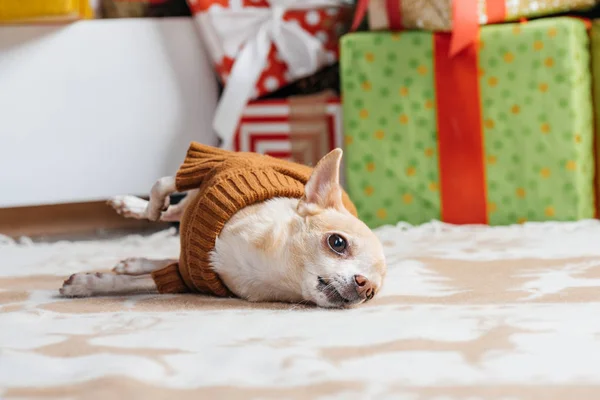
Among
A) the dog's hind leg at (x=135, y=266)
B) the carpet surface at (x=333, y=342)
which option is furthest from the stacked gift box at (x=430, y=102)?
the dog's hind leg at (x=135, y=266)

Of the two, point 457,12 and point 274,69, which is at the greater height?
point 457,12

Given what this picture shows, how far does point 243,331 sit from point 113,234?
1580 millimetres

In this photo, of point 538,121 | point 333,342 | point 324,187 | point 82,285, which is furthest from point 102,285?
point 538,121

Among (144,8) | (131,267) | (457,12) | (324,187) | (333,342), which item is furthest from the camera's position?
(144,8)

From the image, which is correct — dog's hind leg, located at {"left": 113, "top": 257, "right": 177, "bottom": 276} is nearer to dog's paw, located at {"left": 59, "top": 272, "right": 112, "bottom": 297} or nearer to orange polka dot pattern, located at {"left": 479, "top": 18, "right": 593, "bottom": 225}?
dog's paw, located at {"left": 59, "top": 272, "right": 112, "bottom": 297}

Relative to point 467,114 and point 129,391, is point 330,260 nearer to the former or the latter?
point 129,391

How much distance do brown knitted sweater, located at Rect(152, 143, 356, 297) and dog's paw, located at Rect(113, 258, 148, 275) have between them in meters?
0.20

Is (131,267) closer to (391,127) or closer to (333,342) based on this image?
(333,342)

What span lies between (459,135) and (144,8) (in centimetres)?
105

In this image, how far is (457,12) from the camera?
7.22 ft

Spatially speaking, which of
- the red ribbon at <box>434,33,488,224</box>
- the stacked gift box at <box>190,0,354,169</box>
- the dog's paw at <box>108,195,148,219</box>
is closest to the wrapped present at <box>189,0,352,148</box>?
the stacked gift box at <box>190,0,354,169</box>

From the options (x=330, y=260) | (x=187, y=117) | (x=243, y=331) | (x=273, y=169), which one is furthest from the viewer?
(x=187, y=117)

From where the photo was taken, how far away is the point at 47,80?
2346mm

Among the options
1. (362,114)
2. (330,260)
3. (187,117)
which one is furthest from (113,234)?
(330,260)
